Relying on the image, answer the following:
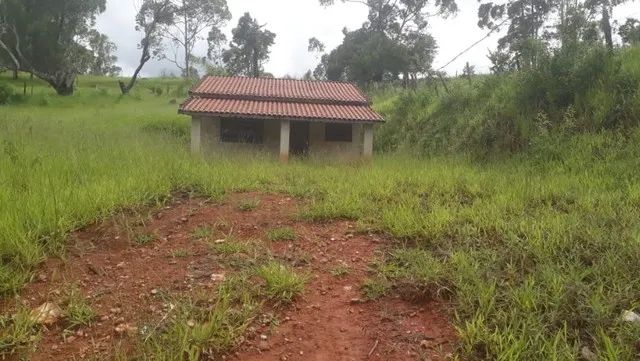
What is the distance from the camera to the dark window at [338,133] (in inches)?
658

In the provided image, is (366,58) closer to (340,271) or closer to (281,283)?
(340,271)

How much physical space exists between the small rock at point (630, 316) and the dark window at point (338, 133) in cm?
1396

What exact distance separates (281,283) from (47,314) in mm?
1632

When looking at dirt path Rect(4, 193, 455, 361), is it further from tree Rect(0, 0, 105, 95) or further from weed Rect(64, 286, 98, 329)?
tree Rect(0, 0, 105, 95)

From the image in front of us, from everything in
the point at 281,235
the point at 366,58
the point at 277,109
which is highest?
the point at 366,58

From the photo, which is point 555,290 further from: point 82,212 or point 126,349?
point 82,212

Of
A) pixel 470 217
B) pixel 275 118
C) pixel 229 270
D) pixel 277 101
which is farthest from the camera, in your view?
pixel 277 101

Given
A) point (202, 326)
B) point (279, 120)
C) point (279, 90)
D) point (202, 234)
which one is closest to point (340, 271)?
point (202, 326)

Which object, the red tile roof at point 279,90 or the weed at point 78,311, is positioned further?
the red tile roof at point 279,90

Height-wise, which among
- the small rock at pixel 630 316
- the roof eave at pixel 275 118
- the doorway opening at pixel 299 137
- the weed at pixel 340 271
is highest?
the roof eave at pixel 275 118

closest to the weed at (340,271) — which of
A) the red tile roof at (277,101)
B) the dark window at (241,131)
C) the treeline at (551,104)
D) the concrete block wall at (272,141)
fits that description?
the treeline at (551,104)

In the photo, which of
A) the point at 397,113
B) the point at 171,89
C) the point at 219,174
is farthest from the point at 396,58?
the point at 219,174

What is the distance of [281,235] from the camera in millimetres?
4777

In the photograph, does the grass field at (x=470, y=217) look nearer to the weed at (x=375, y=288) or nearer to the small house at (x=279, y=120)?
the weed at (x=375, y=288)
